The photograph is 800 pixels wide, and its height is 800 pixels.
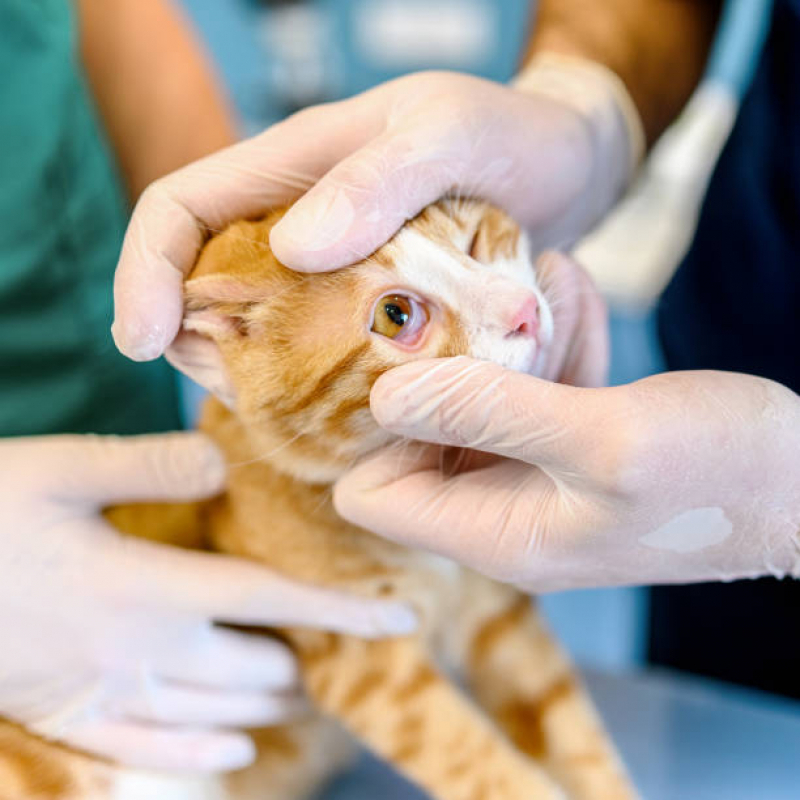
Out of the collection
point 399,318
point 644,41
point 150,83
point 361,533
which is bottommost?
point 361,533

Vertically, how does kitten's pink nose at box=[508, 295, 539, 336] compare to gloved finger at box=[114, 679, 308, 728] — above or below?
above

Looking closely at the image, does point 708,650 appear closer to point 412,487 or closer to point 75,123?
point 412,487

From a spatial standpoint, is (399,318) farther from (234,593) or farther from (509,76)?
(509,76)

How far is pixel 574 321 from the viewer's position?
103 centimetres

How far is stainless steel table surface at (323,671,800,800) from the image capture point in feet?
3.84

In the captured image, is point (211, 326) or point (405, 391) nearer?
point (405, 391)

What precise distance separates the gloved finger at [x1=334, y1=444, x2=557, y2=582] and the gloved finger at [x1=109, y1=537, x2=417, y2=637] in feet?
0.48

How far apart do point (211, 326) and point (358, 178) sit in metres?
0.23

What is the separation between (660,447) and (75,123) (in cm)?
106

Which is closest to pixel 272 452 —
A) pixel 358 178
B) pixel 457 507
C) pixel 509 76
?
pixel 457 507

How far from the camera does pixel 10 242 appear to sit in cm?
121

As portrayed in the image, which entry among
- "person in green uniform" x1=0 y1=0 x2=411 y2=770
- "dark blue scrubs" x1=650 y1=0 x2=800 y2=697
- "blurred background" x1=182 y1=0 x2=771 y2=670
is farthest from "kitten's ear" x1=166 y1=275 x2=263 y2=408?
"blurred background" x1=182 y1=0 x2=771 y2=670

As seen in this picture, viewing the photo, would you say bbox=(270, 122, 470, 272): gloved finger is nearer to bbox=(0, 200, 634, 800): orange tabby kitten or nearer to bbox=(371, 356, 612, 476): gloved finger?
bbox=(0, 200, 634, 800): orange tabby kitten

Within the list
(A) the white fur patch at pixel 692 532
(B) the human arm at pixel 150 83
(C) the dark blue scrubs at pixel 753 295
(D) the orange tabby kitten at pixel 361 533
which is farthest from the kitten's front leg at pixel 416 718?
(B) the human arm at pixel 150 83
